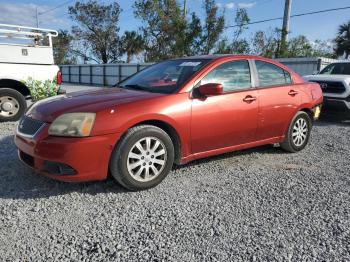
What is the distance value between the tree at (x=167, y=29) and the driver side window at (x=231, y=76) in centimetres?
2122

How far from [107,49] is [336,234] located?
1431 inches

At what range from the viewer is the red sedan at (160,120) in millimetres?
3264

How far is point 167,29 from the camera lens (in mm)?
26531

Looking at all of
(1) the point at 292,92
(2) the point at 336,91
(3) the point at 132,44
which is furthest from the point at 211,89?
(3) the point at 132,44

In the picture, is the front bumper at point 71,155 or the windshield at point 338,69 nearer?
the front bumper at point 71,155

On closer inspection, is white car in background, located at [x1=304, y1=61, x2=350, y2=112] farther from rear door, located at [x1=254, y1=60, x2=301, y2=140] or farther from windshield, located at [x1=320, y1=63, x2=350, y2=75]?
rear door, located at [x1=254, y1=60, x2=301, y2=140]

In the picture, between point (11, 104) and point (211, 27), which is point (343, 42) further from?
point (11, 104)

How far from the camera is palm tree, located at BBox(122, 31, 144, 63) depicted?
31.7 metres

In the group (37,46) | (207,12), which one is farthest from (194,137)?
(207,12)

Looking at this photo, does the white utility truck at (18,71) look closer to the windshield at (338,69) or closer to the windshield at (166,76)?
the windshield at (166,76)

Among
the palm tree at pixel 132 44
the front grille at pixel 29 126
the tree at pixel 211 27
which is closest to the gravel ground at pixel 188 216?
the front grille at pixel 29 126

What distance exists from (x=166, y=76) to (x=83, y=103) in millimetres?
1244

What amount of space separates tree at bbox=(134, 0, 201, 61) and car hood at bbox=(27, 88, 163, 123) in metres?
21.9

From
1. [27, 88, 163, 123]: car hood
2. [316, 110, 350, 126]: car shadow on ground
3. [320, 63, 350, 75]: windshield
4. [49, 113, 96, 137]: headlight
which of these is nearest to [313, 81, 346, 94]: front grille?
[316, 110, 350, 126]: car shadow on ground
